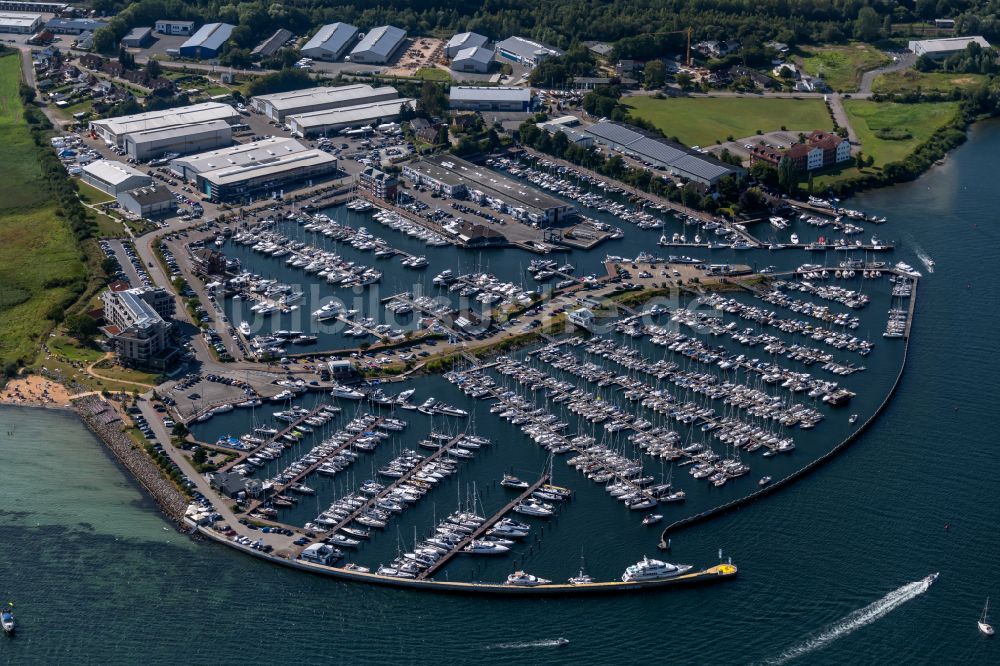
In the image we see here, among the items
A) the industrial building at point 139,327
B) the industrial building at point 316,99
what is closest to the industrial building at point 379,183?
the industrial building at point 316,99

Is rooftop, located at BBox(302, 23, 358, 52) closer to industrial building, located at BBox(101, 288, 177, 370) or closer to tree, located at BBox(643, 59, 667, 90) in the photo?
tree, located at BBox(643, 59, 667, 90)

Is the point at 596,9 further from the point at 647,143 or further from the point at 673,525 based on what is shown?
the point at 673,525

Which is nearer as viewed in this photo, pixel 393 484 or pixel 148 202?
pixel 393 484

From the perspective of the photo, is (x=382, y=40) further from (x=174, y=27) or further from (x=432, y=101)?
(x=174, y=27)

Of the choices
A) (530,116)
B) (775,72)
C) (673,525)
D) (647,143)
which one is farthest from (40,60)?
(673,525)

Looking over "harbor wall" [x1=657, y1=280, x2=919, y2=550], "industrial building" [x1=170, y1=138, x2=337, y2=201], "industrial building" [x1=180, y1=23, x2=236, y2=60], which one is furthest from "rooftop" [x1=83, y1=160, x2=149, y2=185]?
"harbor wall" [x1=657, y1=280, x2=919, y2=550]

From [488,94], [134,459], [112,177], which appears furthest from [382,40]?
[134,459]
